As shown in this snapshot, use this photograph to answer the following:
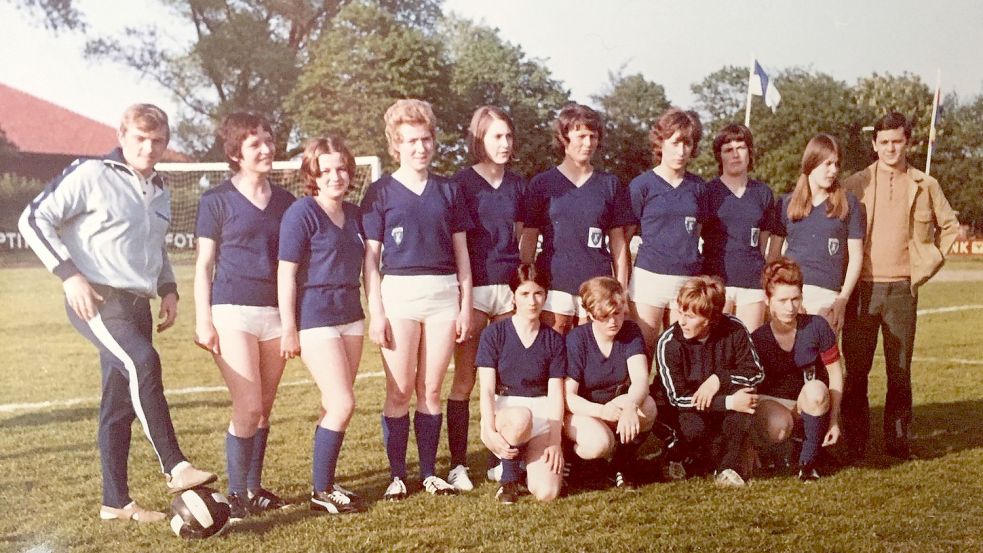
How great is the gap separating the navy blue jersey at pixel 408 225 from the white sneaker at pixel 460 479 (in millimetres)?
707

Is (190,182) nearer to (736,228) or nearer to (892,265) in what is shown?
(736,228)

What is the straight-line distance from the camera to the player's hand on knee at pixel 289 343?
255 cm

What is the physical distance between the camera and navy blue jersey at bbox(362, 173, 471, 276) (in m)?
2.73

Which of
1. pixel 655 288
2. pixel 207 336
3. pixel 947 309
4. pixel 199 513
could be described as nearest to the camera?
pixel 199 513

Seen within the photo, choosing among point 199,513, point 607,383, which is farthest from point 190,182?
point 607,383

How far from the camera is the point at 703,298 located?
291 centimetres

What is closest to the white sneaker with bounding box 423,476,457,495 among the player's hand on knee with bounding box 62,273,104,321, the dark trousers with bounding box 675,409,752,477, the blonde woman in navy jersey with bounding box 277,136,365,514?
the blonde woman in navy jersey with bounding box 277,136,365,514

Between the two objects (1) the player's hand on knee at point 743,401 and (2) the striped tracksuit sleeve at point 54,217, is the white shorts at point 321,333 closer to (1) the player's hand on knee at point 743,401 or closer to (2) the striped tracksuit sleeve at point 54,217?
(2) the striped tracksuit sleeve at point 54,217

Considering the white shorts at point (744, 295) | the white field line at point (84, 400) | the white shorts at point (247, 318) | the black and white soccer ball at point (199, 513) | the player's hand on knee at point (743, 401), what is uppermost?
the white shorts at point (744, 295)

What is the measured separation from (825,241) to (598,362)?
107 cm

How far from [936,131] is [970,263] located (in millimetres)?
1229

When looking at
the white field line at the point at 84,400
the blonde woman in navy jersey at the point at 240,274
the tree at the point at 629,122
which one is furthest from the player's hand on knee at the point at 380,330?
the white field line at the point at 84,400

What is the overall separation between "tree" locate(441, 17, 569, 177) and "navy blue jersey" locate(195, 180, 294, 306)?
0.94 meters

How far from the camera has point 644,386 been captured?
2.88m
